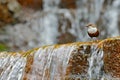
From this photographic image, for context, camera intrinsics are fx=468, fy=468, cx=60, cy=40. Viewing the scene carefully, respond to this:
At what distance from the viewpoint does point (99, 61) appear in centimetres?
827

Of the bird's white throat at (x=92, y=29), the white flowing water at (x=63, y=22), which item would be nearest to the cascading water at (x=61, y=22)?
the white flowing water at (x=63, y=22)

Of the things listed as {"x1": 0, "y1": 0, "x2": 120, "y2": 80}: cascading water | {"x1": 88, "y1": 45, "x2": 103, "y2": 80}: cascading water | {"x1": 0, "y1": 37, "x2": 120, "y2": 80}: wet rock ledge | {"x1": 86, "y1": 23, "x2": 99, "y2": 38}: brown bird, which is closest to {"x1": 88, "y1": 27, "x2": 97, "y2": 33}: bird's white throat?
{"x1": 86, "y1": 23, "x2": 99, "y2": 38}: brown bird

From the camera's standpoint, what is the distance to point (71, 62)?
28.0 ft

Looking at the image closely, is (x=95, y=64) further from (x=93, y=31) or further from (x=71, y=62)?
(x=93, y=31)

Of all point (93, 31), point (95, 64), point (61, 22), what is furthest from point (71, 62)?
point (61, 22)

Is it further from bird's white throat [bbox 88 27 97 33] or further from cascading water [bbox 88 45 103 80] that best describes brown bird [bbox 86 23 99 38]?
cascading water [bbox 88 45 103 80]

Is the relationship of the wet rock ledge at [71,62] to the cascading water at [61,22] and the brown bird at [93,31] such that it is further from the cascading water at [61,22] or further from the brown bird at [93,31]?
the cascading water at [61,22]

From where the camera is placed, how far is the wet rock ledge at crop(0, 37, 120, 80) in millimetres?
8102

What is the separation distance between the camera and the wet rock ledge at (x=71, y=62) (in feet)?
26.6

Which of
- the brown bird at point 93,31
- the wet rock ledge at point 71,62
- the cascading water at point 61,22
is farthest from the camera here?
the cascading water at point 61,22

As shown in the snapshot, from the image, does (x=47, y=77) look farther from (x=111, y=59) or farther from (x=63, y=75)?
(x=111, y=59)

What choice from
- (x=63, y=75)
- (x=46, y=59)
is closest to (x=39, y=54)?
(x=46, y=59)

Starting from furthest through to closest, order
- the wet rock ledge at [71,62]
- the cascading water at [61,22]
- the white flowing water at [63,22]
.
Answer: the white flowing water at [63,22] < the cascading water at [61,22] < the wet rock ledge at [71,62]

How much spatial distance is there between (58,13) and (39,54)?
9.25 meters
